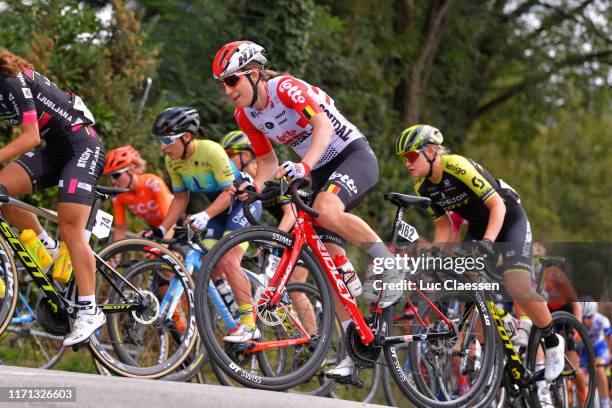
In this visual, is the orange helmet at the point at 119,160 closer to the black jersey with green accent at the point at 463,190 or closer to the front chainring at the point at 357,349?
the black jersey with green accent at the point at 463,190

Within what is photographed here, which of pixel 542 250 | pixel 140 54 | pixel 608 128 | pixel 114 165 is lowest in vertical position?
pixel 542 250

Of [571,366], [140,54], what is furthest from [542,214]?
[571,366]

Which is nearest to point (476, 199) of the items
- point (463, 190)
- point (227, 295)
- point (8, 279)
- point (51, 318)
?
point (463, 190)

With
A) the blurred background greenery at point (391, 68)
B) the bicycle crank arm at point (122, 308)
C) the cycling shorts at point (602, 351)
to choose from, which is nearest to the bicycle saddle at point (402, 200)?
the bicycle crank arm at point (122, 308)

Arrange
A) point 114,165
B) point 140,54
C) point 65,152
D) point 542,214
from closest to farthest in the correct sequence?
point 65,152, point 114,165, point 140,54, point 542,214

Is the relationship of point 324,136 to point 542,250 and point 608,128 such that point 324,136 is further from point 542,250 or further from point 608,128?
point 608,128

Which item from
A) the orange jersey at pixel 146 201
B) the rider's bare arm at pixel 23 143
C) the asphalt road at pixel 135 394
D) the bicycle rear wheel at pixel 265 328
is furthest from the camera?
the orange jersey at pixel 146 201

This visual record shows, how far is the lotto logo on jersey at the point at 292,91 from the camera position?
20.4 ft

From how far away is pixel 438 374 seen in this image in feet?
22.1

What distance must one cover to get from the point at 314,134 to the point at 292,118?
343 millimetres

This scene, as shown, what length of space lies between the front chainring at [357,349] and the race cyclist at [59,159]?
1689 millimetres

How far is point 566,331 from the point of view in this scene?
314 inches

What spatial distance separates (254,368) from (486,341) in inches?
71.1

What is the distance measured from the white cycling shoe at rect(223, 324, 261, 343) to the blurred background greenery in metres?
4.77
